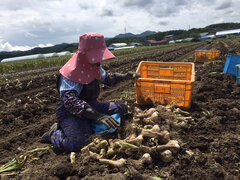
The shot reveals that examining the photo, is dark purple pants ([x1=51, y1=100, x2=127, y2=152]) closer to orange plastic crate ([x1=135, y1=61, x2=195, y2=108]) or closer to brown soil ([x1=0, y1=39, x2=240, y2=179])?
brown soil ([x1=0, y1=39, x2=240, y2=179])

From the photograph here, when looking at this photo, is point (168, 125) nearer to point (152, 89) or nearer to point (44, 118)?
point (152, 89)

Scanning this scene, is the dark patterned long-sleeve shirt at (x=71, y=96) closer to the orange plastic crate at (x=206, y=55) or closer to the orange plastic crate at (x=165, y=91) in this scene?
the orange plastic crate at (x=165, y=91)

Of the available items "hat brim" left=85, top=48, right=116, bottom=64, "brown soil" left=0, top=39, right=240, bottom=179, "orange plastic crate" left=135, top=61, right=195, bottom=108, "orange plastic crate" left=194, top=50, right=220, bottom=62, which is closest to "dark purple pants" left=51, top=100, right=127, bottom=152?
"brown soil" left=0, top=39, right=240, bottom=179

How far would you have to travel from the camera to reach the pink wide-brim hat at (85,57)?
2.06 m

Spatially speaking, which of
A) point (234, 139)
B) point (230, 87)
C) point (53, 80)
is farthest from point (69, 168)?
point (53, 80)

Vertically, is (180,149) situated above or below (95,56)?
below

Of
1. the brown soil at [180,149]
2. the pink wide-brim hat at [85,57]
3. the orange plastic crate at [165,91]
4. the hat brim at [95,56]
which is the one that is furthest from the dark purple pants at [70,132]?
the orange plastic crate at [165,91]

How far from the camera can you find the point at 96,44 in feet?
6.91

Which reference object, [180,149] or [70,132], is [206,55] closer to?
[180,149]

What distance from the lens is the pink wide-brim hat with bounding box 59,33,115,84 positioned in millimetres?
2057

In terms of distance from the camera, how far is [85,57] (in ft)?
6.99

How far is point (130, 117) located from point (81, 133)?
2.85ft

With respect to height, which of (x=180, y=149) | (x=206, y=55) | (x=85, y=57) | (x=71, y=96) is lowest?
(x=206, y=55)

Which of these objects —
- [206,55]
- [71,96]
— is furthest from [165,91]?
[206,55]
